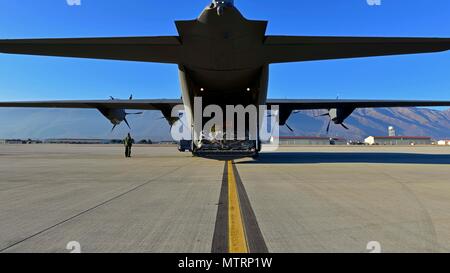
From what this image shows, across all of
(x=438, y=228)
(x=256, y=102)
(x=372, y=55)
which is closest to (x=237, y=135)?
(x=256, y=102)

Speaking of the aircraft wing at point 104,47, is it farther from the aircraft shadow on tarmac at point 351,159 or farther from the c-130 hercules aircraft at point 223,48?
the aircraft shadow on tarmac at point 351,159

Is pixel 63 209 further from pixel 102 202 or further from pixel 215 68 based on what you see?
pixel 215 68

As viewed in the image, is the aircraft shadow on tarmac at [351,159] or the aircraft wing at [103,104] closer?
the aircraft shadow on tarmac at [351,159]

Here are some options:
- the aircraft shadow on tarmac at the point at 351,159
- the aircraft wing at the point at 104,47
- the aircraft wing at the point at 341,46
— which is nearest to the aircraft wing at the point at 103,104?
the aircraft shadow on tarmac at the point at 351,159

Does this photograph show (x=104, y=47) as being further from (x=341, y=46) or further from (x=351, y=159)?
(x=351, y=159)

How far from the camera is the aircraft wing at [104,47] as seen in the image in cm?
1166

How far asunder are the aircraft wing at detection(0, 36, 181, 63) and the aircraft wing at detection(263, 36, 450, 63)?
Answer: 3.79 m

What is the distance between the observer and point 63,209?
6516mm

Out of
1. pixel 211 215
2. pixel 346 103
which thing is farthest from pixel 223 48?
pixel 346 103

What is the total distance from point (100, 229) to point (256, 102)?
532 inches

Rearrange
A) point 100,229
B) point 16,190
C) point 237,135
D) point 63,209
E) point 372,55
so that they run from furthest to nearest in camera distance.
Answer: point 237,135, point 372,55, point 16,190, point 63,209, point 100,229

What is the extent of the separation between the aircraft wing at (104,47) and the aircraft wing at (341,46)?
3.79m

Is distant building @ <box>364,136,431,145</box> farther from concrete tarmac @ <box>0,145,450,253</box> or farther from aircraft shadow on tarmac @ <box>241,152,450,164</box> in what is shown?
concrete tarmac @ <box>0,145,450,253</box>

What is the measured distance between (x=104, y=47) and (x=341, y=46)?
26.5 ft
